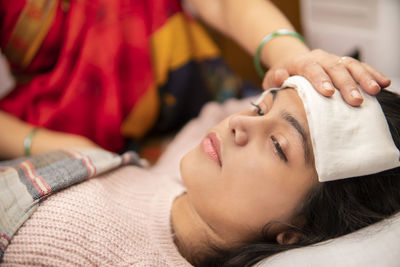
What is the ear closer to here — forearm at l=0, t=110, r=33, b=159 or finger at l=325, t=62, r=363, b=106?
finger at l=325, t=62, r=363, b=106

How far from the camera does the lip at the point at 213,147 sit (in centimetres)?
82

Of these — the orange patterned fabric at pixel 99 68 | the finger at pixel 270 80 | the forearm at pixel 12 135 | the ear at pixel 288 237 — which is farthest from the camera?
the orange patterned fabric at pixel 99 68

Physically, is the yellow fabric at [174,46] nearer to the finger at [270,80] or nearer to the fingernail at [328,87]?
the finger at [270,80]

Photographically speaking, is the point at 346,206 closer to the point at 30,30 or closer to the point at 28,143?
the point at 28,143

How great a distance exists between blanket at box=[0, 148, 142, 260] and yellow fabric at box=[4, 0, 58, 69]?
0.38 m

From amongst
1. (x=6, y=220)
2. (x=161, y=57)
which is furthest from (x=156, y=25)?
(x=6, y=220)

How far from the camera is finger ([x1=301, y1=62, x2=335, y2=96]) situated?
2.39 ft

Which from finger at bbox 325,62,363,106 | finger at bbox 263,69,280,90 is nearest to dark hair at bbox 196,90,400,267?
finger at bbox 325,62,363,106

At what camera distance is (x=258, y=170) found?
76 cm

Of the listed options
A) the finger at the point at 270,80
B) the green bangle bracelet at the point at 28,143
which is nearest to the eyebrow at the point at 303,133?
the finger at the point at 270,80

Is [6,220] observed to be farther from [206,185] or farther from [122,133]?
[122,133]

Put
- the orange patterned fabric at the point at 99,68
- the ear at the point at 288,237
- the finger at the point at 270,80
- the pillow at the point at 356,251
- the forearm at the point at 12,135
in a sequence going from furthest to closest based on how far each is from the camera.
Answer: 1. the orange patterned fabric at the point at 99,68
2. the forearm at the point at 12,135
3. the finger at the point at 270,80
4. the ear at the point at 288,237
5. the pillow at the point at 356,251

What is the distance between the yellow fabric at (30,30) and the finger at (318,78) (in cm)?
79

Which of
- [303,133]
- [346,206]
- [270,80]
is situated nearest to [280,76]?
[270,80]
